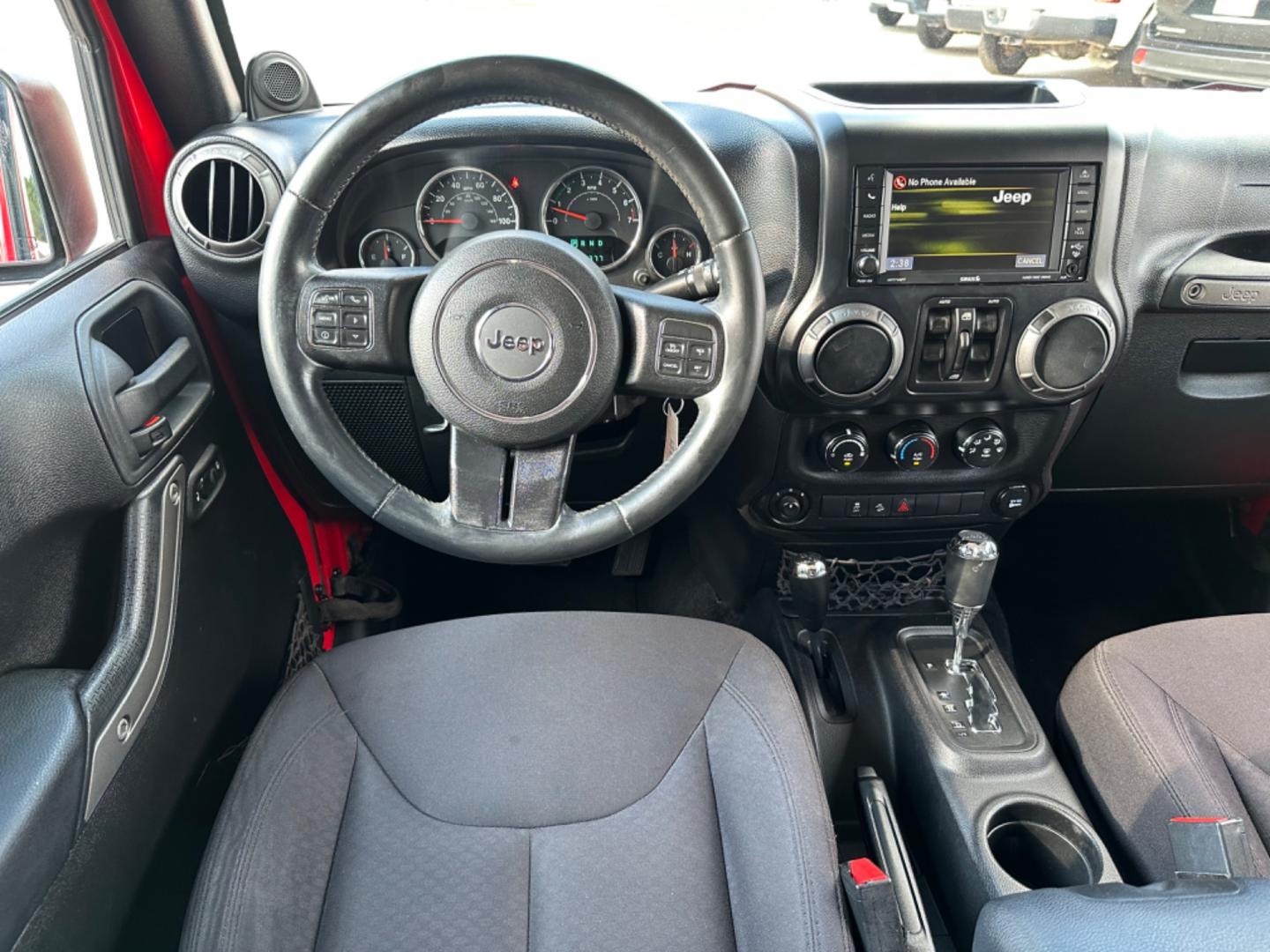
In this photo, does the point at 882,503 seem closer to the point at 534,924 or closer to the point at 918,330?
the point at 918,330

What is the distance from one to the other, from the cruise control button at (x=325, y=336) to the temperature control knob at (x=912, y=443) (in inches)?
33.0

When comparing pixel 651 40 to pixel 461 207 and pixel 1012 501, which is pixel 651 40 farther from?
pixel 1012 501

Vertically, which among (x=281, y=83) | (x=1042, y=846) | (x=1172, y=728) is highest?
(x=281, y=83)

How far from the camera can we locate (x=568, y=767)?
109 centimetres

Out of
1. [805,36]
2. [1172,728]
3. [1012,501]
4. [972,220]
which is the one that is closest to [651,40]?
[805,36]

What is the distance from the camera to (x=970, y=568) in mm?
1343

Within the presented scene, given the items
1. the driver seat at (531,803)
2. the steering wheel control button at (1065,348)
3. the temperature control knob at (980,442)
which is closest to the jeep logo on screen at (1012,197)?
the steering wheel control button at (1065,348)

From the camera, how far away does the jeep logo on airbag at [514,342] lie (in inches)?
38.7

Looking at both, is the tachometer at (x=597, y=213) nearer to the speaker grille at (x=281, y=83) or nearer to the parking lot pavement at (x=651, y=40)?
the parking lot pavement at (x=651, y=40)

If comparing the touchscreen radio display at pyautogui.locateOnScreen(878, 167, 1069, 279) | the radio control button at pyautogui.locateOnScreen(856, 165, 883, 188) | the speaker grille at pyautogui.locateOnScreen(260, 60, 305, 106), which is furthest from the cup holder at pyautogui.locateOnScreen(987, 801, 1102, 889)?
the speaker grille at pyautogui.locateOnScreen(260, 60, 305, 106)

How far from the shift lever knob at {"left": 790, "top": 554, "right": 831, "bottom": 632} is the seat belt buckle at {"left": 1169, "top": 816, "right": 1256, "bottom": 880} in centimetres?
56

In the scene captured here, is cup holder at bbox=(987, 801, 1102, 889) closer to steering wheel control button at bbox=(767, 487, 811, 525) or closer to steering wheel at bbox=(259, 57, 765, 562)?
steering wheel control button at bbox=(767, 487, 811, 525)

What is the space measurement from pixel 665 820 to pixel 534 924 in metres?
0.18

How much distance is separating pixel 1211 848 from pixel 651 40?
1358mm
